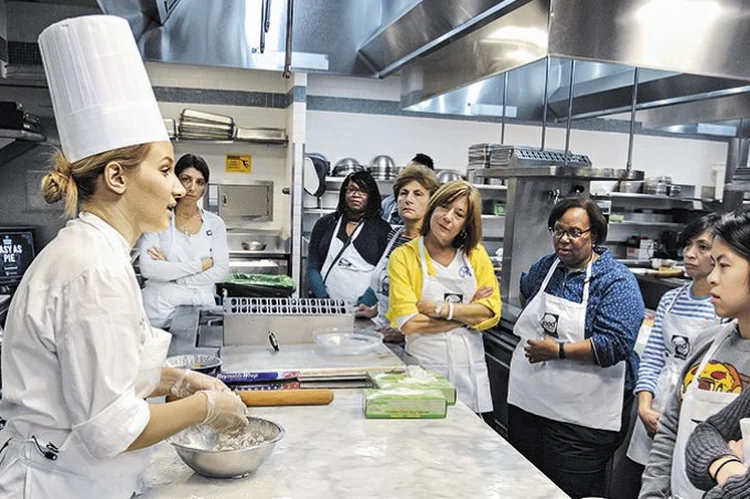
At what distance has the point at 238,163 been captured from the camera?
18.6 ft

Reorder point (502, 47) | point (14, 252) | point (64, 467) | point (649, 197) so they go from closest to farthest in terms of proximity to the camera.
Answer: point (64, 467), point (502, 47), point (14, 252), point (649, 197)

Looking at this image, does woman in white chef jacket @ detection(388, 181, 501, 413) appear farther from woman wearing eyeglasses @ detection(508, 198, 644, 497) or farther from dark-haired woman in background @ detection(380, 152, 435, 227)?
dark-haired woman in background @ detection(380, 152, 435, 227)

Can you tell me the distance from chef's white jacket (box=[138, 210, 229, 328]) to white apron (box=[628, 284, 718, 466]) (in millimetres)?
2105

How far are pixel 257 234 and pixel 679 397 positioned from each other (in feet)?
15.0

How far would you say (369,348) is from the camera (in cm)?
227

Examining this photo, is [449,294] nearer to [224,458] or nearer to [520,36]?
[520,36]

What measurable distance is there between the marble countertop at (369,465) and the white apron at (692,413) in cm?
41

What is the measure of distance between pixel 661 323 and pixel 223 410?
1.88 metres

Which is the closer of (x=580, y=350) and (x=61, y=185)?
(x=61, y=185)

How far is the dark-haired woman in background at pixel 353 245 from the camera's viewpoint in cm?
347

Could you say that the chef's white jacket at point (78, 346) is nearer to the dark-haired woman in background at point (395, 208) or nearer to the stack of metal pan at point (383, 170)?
the dark-haired woman in background at point (395, 208)

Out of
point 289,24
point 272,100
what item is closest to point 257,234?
point 272,100

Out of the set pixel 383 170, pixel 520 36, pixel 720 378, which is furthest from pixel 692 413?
pixel 383 170

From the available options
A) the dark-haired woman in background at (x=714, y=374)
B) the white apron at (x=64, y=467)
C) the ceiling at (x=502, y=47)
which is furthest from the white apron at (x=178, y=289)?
the dark-haired woman in background at (x=714, y=374)
